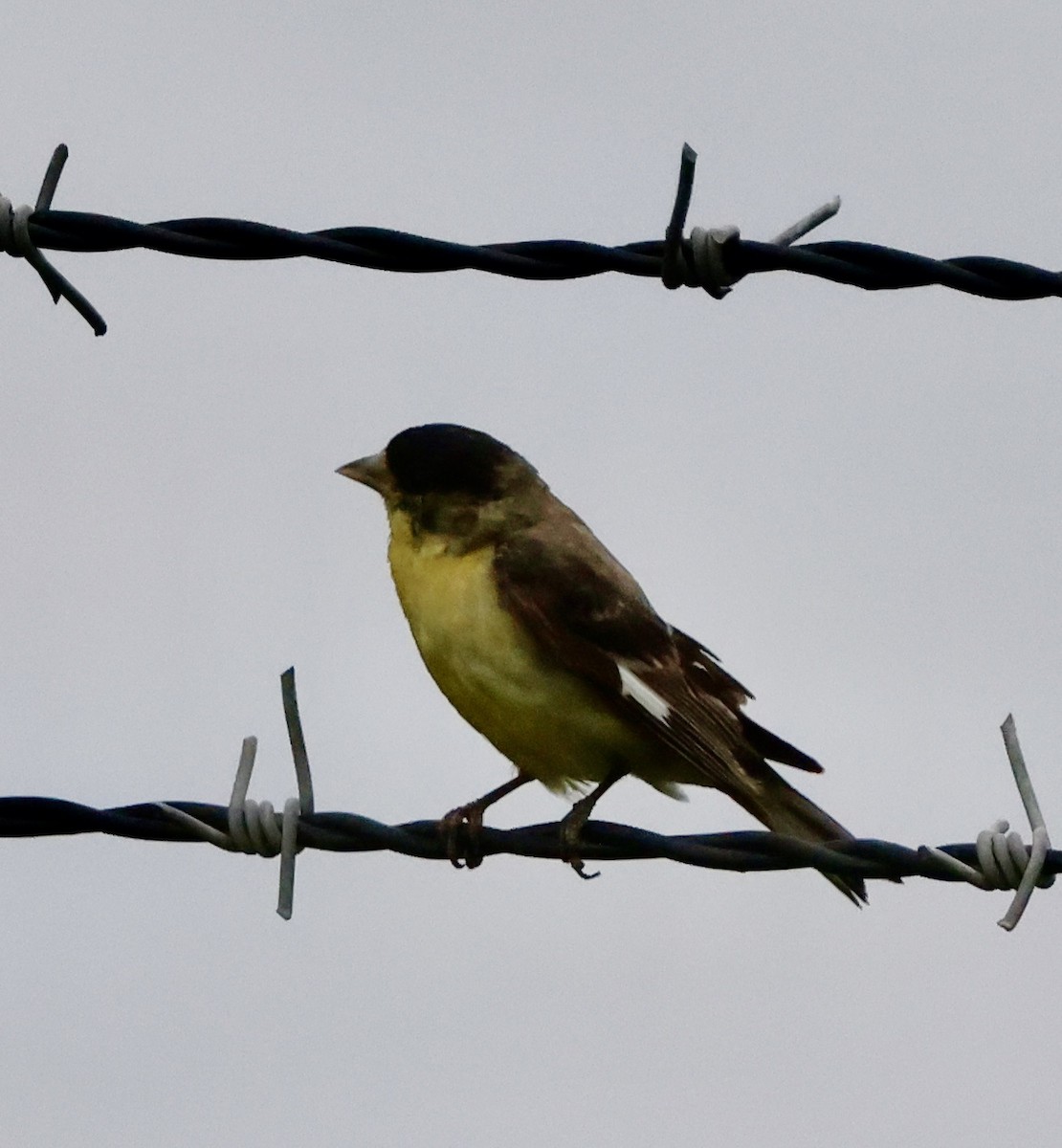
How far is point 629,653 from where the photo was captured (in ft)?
23.1

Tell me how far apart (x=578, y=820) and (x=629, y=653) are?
1555 millimetres

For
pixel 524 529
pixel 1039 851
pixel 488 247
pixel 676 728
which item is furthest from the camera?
pixel 524 529

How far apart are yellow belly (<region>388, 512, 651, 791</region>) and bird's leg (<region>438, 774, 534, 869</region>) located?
0.13 meters

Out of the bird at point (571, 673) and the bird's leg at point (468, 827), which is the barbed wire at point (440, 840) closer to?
the bird's leg at point (468, 827)

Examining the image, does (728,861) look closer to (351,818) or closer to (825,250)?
(351,818)

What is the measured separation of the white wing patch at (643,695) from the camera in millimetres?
6832

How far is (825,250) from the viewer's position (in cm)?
502

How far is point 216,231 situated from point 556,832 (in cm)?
157

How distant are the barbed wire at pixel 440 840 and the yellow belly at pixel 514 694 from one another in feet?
5.13

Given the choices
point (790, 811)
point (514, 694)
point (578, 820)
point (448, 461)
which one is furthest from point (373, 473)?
point (578, 820)

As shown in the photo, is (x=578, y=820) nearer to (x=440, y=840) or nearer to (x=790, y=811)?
(x=440, y=840)

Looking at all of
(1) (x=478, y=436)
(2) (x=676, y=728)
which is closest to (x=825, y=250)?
(2) (x=676, y=728)

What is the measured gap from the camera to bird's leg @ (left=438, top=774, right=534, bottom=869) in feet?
18.0

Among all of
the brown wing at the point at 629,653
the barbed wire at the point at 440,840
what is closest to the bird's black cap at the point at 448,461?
the brown wing at the point at 629,653
